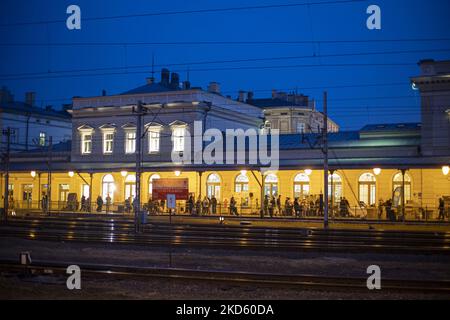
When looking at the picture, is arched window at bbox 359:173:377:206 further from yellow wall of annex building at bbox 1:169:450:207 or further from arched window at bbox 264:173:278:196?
arched window at bbox 264:173:278:196

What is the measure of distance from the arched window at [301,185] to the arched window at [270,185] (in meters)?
1.59

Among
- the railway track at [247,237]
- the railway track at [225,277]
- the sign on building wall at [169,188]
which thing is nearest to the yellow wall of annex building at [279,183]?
the sign on building wall at [169,188]

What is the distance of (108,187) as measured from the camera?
4672cm

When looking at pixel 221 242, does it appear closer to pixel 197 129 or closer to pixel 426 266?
pixel 426 266

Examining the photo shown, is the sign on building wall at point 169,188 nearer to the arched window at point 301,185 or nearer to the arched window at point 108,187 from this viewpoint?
the arched window at point 301,185

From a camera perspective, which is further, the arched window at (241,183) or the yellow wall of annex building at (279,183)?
the arched window at (241,183)

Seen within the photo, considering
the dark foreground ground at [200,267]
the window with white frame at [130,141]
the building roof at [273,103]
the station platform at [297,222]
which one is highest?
the building roof at [273,103]

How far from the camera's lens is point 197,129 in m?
45.5

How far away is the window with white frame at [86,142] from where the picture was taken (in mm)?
50062

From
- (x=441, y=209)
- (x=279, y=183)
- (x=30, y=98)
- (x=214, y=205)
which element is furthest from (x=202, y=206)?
(x=30, y=98)

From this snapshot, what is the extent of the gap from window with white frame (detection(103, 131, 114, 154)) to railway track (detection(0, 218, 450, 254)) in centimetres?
1865

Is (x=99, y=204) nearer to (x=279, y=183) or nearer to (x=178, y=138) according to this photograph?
(x=178, y=138)

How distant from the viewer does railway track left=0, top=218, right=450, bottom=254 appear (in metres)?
21.0
